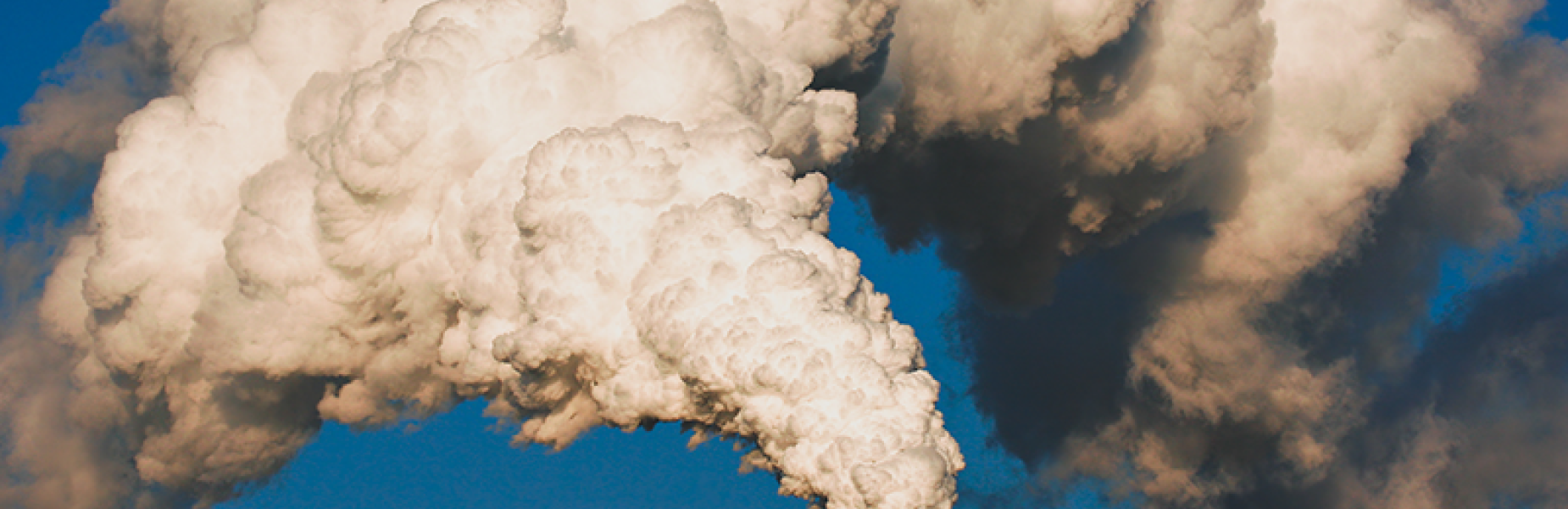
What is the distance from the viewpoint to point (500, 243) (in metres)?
28.4

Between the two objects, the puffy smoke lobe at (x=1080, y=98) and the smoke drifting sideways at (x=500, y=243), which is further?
the puffy smoke lobe at (x=1080, y=98)

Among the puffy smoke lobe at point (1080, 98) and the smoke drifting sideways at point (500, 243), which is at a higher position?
the puffy smoke lobe at point (1080, 98)

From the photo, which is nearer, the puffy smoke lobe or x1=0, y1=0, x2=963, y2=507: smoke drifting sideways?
x1=0, y1=0, x2=963, y2=507: smoke drifting sideways

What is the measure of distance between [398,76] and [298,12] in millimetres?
6987

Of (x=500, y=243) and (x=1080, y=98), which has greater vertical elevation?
(x=1080, y=98)

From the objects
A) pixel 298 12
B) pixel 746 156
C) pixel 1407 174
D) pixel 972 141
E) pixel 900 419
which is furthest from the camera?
pixel 1407 174

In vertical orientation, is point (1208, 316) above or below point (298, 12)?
above

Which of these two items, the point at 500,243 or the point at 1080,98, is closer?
the point at 500,243

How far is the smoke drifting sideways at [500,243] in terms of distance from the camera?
80.1 feet

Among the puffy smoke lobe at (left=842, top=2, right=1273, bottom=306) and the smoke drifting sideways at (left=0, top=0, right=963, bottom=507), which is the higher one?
the puffy smoke lobe at (left=842, top=2, right=1273, bottom=306)

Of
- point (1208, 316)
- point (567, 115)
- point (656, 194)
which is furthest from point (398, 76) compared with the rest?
point (1208, 316)

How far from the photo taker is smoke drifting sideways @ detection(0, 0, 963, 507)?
24406mm

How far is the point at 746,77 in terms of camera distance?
101ft

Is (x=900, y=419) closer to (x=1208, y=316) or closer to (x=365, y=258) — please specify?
(x=365, y=258)
